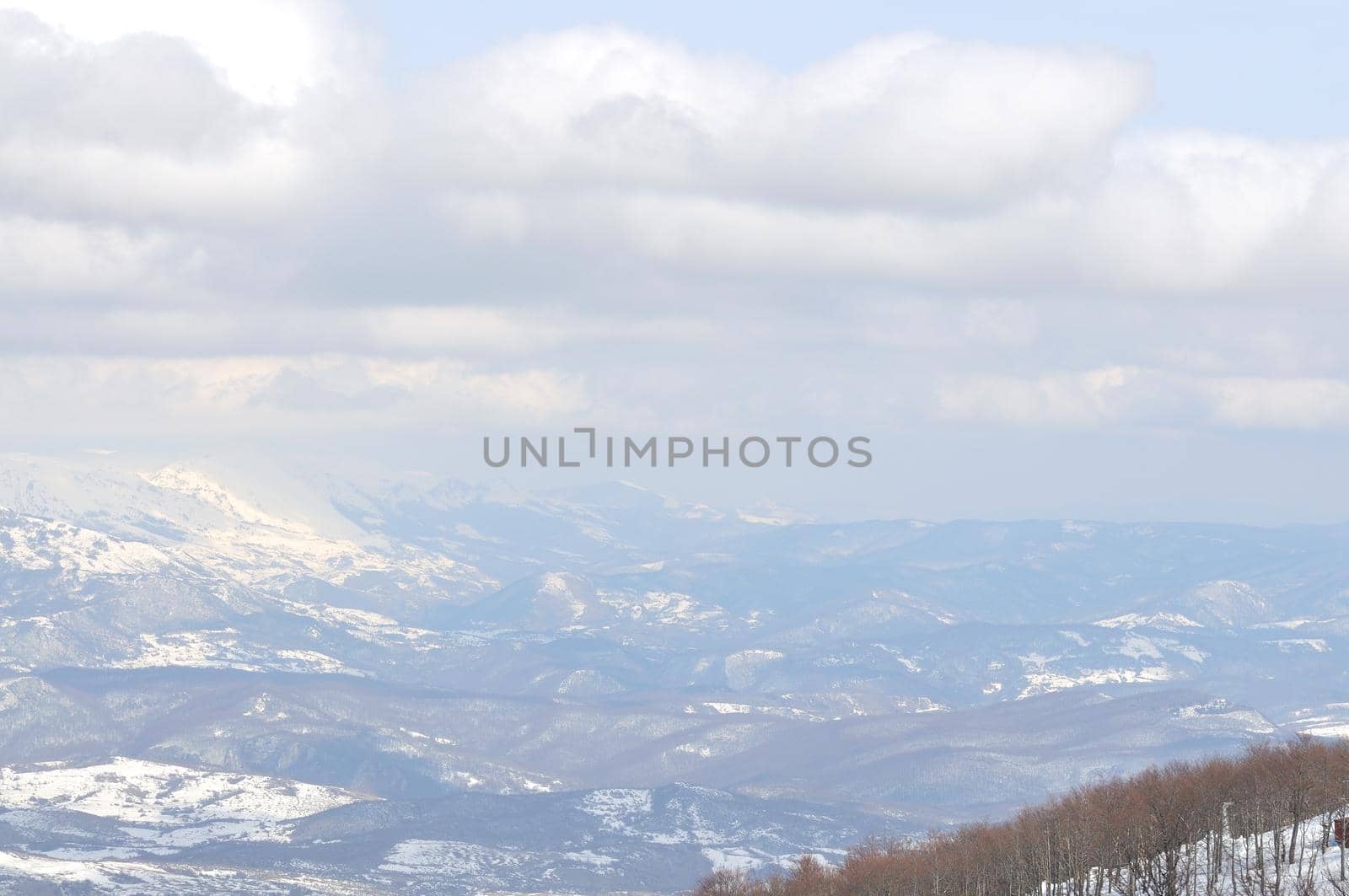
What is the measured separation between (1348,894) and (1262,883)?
10.1 meters

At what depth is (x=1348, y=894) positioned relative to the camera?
18725 centimetres

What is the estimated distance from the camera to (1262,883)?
194m
